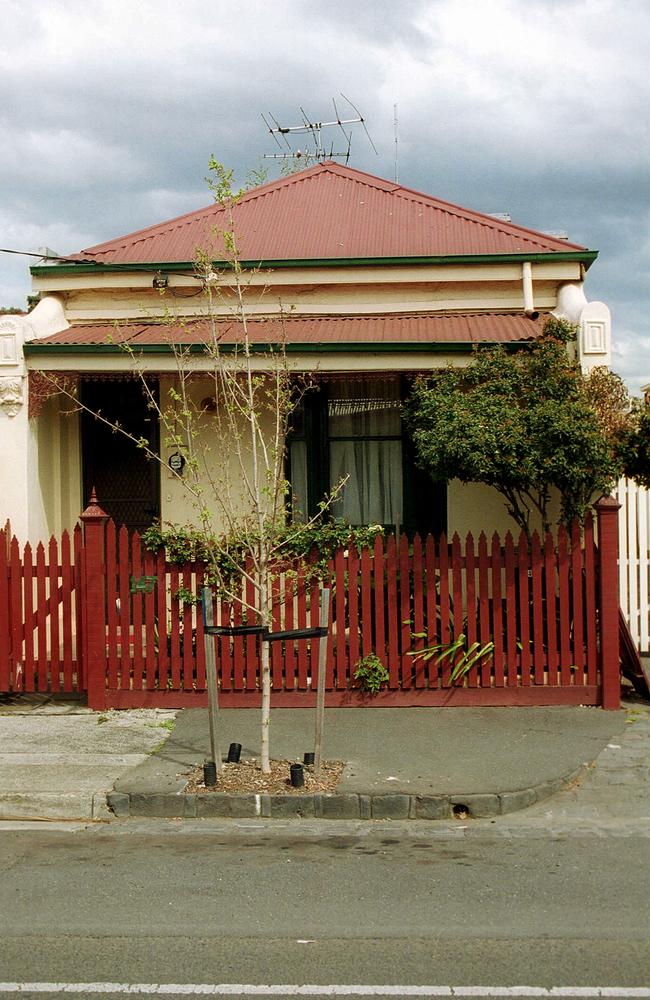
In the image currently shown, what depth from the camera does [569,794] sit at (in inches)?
272

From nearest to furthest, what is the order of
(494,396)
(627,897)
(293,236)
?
(627,897) < (494,396) < (293,236)

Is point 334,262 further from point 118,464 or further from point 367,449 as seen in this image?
point 118,464

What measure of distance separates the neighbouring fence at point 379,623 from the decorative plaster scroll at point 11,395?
1.97 m

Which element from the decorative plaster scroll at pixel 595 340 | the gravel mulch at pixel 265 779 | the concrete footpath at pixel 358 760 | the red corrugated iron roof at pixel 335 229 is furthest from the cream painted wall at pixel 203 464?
the gravel mulch at pixel 265 779

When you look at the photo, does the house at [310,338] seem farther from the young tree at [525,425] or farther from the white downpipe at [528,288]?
the young tree at [525,425]

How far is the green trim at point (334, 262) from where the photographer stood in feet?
37.0

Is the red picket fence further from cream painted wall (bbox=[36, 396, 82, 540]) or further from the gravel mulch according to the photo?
the gravel mulch

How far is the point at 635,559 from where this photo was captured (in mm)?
10484

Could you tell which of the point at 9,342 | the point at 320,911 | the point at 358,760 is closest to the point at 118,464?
the point at 9,342

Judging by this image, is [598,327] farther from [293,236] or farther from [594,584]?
[293,236]

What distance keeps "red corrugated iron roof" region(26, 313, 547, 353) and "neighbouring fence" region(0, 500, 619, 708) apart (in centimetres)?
228

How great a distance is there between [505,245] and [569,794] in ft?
23.4

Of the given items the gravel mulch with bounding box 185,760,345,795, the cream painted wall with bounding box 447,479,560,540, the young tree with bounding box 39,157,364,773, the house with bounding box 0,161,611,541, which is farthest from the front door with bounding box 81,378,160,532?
the gravel mulch with bounding box 185,760,345,795

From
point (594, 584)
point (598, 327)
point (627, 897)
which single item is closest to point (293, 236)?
point (598, 327)
